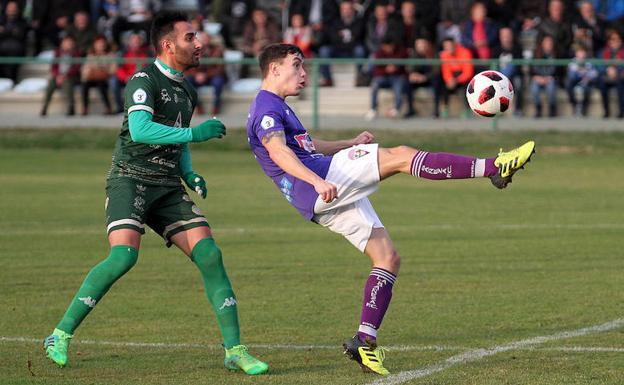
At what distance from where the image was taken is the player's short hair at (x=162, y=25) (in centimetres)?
764

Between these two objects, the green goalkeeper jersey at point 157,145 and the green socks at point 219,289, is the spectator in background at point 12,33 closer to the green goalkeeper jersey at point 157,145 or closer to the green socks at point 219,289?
the green goalkeeper jersey at point 157,145

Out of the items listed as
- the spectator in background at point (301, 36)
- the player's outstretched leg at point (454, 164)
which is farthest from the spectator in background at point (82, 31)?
the player's outstretched leg at point (454, 164)

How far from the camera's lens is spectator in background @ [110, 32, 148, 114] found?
962 inches

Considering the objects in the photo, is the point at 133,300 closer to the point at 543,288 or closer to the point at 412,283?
the point at 412,283

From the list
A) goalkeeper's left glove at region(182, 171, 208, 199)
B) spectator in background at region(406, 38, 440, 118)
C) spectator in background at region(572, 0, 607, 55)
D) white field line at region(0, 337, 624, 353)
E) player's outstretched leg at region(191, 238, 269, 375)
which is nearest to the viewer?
player's outstretched leg at region(191, 238, 269, 375)

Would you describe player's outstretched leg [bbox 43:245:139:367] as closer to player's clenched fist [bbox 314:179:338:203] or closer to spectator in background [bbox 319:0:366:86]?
player's clenched fist [bbox 314:179:338:203]

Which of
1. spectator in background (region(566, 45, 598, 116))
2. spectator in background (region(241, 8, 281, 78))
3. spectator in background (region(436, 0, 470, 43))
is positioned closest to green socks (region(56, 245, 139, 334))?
spectator in background (region(566, 45, 598, 116))

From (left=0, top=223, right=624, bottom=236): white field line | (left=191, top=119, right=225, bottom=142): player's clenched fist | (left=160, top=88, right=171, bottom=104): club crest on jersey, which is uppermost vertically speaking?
(left=160, top=88, right=171, bottom=104): club crest on jersey

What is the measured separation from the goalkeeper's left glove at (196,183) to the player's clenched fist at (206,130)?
0.56m

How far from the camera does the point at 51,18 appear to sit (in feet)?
93.9

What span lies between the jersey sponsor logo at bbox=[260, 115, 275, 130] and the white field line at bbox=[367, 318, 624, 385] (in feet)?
5.14

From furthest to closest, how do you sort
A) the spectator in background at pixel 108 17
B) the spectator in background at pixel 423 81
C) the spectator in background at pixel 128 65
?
the spectator in background at pixel 108 17, the spectator in background at pixel 128 65, the spectator in background at pixel 423 81

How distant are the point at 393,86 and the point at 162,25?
16604mm

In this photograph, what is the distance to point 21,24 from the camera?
27609 mm
